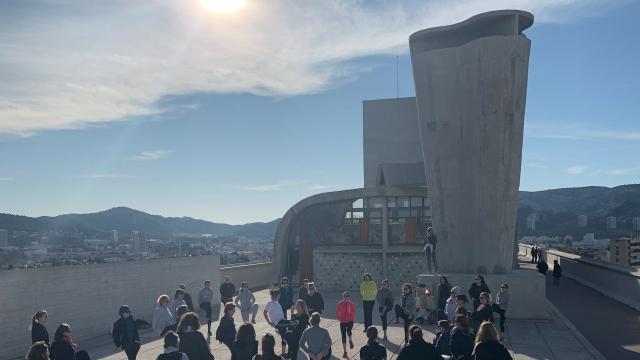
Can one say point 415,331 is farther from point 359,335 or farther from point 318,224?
point 318,224

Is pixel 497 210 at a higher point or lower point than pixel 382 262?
higher

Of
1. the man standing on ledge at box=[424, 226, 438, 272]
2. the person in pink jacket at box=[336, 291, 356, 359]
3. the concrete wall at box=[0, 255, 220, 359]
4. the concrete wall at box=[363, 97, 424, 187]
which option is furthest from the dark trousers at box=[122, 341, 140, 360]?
the concrete wall at box=[363, 97, 424, 187]

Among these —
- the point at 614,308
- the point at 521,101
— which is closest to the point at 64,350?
the point at 521,101

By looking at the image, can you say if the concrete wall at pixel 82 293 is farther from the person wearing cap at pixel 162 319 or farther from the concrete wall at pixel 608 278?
the concrete wall at pixel 608 278

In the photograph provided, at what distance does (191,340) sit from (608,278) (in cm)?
2369

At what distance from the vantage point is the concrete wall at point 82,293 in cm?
1461

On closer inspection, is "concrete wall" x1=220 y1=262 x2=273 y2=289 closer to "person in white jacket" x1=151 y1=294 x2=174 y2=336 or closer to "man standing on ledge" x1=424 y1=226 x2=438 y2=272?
"man standing on ledge" x1=424 y1=226 x2=438 y2=272

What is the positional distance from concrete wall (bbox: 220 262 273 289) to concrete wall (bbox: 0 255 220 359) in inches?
246

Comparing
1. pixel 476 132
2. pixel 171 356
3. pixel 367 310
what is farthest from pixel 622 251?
pixel 171 356

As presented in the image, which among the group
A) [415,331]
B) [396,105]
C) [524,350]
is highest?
[396,105]

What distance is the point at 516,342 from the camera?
15.8 metres

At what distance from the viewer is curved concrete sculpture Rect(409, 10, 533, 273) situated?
20.2 metres

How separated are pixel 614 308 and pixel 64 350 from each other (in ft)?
65.7

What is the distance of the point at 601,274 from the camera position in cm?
2923
